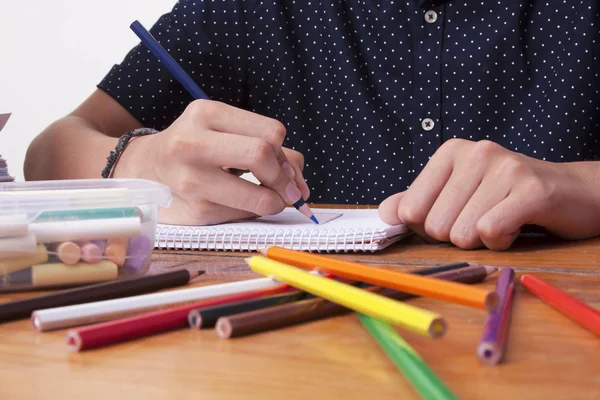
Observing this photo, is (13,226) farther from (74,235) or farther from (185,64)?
(185,64)

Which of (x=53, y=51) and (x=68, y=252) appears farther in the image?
(x=53, y=51)

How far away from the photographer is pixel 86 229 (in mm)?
404

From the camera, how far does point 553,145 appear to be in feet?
3.19

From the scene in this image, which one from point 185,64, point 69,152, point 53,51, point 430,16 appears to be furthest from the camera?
point 53,51

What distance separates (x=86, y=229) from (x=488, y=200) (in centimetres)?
32

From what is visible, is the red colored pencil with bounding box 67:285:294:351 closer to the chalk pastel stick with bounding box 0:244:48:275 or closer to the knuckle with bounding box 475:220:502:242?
the chalk pastel stick with bounding box 0:244:48:275

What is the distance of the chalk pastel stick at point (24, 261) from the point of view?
39cm

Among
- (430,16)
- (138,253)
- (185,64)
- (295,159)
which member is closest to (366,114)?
(430,16)

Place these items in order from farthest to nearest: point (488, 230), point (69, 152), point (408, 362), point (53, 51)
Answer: point (53, 51) < point (69, 152) < point (488, 230) < point (408, 362)

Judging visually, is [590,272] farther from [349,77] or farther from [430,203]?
[349,77]

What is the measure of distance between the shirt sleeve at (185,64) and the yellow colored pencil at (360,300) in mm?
736

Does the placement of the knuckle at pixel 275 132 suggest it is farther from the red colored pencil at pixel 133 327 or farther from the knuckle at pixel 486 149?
the red colored pencil at pixel 133 327

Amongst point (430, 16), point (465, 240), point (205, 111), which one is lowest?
point (465, 240)

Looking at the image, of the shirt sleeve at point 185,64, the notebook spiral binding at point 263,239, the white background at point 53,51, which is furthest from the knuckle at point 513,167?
the white background at point 53,51
